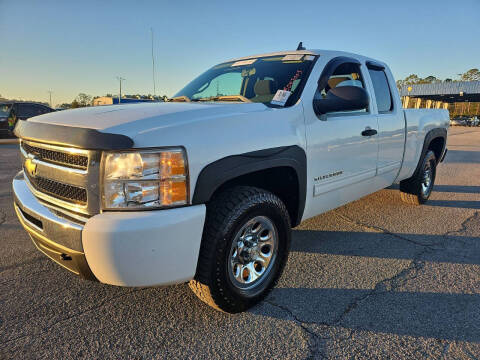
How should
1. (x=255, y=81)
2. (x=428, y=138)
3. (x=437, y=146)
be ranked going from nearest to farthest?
(x=255, y=81)
(x=428, y=138)
(x=437, y=146)

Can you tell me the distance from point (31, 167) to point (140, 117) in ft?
3.10

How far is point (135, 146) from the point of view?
71.8 inches

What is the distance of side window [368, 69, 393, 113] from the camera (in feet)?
12.6

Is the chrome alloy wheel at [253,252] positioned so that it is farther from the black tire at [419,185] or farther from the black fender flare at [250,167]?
the black tire at [419,185]

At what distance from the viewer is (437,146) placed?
545 cm

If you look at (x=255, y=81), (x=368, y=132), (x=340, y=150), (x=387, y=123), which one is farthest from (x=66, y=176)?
(x=387, y=123)

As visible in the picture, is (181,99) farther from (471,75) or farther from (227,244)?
(471,75)

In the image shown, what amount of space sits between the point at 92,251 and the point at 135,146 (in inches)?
23.5

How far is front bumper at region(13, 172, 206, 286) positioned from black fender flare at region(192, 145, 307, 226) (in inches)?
5.3

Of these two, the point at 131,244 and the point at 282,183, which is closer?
the point at 131,244

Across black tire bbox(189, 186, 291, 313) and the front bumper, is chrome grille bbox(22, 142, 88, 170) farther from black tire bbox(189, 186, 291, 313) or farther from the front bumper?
black tire bbox(189, 186, 291, 313)

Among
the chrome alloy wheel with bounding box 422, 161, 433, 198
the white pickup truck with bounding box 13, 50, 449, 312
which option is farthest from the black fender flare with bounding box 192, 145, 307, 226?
the chrome alloy wheel with bounding box 422, 161, 433, 198

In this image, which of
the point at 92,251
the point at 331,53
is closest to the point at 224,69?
the point at 331,53

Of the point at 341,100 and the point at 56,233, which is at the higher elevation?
the point at 341,100
